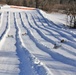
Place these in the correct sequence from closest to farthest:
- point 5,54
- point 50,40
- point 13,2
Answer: point 5,54 < point 50,40 < point 13,2

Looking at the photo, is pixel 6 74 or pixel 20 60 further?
pixel 20 60

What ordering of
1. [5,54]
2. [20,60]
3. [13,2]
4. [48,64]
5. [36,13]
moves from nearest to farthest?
[48,64]
[20,60]
[5,54]
[36,13]
[13,2]

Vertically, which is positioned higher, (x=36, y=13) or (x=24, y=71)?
(x=24, y=71)

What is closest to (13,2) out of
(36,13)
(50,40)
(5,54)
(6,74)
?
(36,13)

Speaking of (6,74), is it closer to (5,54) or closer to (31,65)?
(31,65)

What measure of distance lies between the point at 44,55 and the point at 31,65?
6.62 ft

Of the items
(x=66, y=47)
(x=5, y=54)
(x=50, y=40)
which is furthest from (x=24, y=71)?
(x=50, y=40)

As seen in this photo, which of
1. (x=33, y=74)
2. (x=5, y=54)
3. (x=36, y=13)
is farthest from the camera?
(x=36, y=13)

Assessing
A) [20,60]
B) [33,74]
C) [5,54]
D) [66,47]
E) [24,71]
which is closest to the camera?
[33,74]

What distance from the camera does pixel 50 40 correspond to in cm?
1496

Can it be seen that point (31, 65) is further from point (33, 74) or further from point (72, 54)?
point (72, 54)

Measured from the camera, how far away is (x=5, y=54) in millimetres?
11445

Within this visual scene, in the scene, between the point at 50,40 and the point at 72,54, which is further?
the point at 50,40

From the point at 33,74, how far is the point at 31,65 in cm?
105
